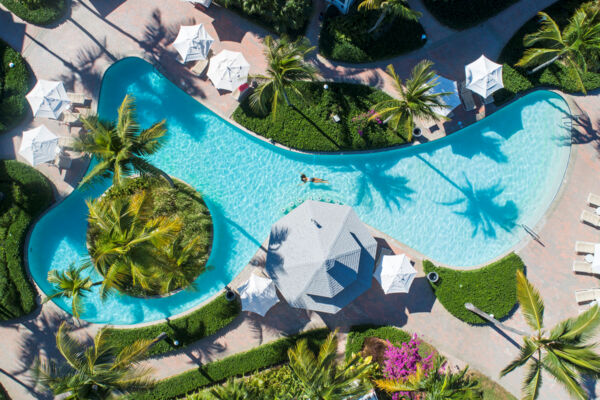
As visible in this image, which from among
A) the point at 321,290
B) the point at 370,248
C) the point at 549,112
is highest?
the point at 549,112

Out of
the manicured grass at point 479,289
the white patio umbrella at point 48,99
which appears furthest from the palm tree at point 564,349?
the white patio umbrella at point 48,99

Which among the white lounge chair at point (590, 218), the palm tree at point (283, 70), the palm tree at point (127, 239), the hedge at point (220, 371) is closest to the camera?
the palm tree at point (127, 239)

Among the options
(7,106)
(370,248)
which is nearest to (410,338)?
(370,248)

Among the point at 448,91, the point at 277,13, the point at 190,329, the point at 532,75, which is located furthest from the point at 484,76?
the point at 190,329

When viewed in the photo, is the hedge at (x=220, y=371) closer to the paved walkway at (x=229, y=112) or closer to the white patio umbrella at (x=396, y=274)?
the paved walkway at (x=229, y=112)

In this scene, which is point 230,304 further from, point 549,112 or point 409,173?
point 549,112

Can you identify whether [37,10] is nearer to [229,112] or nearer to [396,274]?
[229,112]
